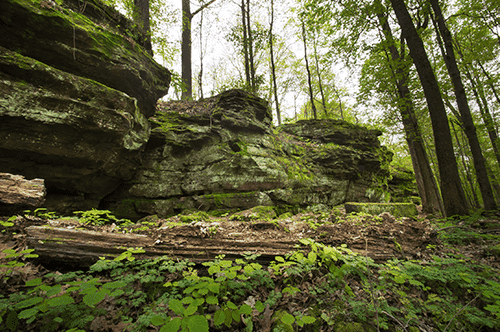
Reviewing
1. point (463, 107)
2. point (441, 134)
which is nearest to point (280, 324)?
point (441, 134)

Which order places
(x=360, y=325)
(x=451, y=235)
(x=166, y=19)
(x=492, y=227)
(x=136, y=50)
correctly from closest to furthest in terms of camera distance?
1. (x=360, y=325)
2. (x=451, y=235)
3. (x=492, y=227)
4. (x=136, y=50)
5. (x=166, y=19)

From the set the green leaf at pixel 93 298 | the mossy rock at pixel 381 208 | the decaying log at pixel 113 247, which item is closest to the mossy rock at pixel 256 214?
the decaying log at pixel 113 247

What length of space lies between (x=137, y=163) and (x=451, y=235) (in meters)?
9.50

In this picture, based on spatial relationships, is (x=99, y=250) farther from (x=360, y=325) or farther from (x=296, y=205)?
(x=296, y=205)

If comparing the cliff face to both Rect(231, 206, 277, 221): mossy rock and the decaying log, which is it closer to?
Rect(231, 206, 277, 221): mossy rock

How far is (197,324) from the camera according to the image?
1510 millimetres

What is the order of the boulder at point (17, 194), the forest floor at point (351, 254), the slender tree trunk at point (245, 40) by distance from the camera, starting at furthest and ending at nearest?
the slender tree trunk at point (245, 40) < the boulder at point (17, 194) < the forest floor at point (351, 254)

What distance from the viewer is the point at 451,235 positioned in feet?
13.8

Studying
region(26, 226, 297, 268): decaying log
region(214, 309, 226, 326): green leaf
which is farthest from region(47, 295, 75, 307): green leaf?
region(214, 309, 226, 326): green leaf

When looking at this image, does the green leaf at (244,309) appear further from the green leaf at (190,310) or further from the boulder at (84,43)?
the boulder at (84,43)

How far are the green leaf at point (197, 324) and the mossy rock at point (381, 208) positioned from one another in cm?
780

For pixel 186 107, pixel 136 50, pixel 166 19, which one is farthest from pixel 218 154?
pixel 166 19

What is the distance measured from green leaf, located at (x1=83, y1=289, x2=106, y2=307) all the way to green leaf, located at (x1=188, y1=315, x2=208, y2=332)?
0.86 m

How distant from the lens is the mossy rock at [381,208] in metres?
7.76
